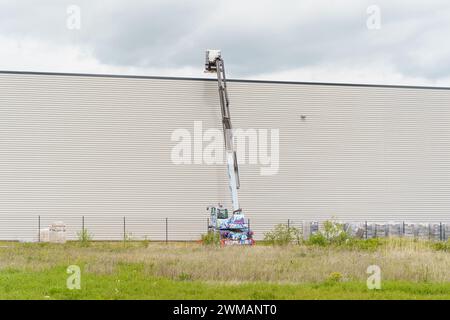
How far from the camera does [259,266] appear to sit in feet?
61.7

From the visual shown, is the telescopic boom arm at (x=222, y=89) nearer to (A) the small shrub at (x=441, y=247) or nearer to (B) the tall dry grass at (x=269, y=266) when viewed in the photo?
(A) the small shrub at (x=441, y=247)

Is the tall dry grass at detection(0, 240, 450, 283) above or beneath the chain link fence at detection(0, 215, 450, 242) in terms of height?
above

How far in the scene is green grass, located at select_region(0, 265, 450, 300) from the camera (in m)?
13.3

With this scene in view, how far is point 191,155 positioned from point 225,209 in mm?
6746

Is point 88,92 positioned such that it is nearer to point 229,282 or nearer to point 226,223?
point 226,223

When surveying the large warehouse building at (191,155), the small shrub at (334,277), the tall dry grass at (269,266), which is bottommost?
the tall dry grass at (269,266)

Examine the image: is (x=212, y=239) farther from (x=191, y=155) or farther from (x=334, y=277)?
(x=334, y=277)

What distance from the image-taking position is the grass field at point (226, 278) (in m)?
13.6

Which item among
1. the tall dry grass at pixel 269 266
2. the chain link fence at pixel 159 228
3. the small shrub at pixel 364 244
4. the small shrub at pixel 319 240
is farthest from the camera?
the chain link fence at pixel 159 228

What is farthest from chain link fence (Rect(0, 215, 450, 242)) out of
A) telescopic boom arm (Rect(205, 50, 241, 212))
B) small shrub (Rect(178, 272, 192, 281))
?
small shrub (Rect(178, 272, 192, 281))

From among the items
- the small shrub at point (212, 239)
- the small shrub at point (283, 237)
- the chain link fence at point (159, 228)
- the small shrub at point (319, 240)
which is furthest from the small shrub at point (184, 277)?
the chain link fence at point (159, 228)

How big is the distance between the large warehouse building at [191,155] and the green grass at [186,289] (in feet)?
77.6

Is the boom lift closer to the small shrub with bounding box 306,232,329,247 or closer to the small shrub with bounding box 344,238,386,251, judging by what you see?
the small shrub with bounding box 306,232,329,247

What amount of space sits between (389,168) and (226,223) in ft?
51.1
